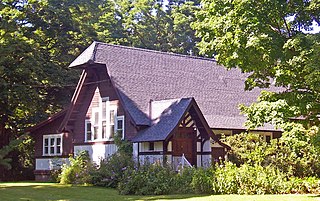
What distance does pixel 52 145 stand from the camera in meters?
36.5

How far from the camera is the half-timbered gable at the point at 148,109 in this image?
92.0 ft

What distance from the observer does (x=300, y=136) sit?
1830 centimetres

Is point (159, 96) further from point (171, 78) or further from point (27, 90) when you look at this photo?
point (27, 90)

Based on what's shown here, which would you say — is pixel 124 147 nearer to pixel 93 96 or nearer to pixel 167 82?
pixel 93 96

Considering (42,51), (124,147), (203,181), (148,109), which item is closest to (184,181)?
(203,181)

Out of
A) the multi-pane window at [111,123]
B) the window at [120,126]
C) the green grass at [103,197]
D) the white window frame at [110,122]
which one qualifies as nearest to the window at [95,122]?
the white window frame at [110,122]

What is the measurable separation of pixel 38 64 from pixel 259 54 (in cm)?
2061

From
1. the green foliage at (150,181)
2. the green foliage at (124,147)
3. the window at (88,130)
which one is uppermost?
the window at (88,130)

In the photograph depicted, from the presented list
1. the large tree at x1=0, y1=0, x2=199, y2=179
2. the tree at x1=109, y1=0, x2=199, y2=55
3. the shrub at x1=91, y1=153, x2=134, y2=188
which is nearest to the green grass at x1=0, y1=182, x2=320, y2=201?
the shrub at x1=91, y1=153, x2=134, y2=188

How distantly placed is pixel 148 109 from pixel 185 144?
124 inches

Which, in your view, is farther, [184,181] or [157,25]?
[157,25]

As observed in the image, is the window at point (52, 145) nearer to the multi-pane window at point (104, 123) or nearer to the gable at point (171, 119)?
the multi-pane window at point (104, 123)

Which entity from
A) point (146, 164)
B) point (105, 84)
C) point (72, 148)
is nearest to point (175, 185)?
point (146, 164)

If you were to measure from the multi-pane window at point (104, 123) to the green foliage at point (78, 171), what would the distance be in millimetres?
1548
